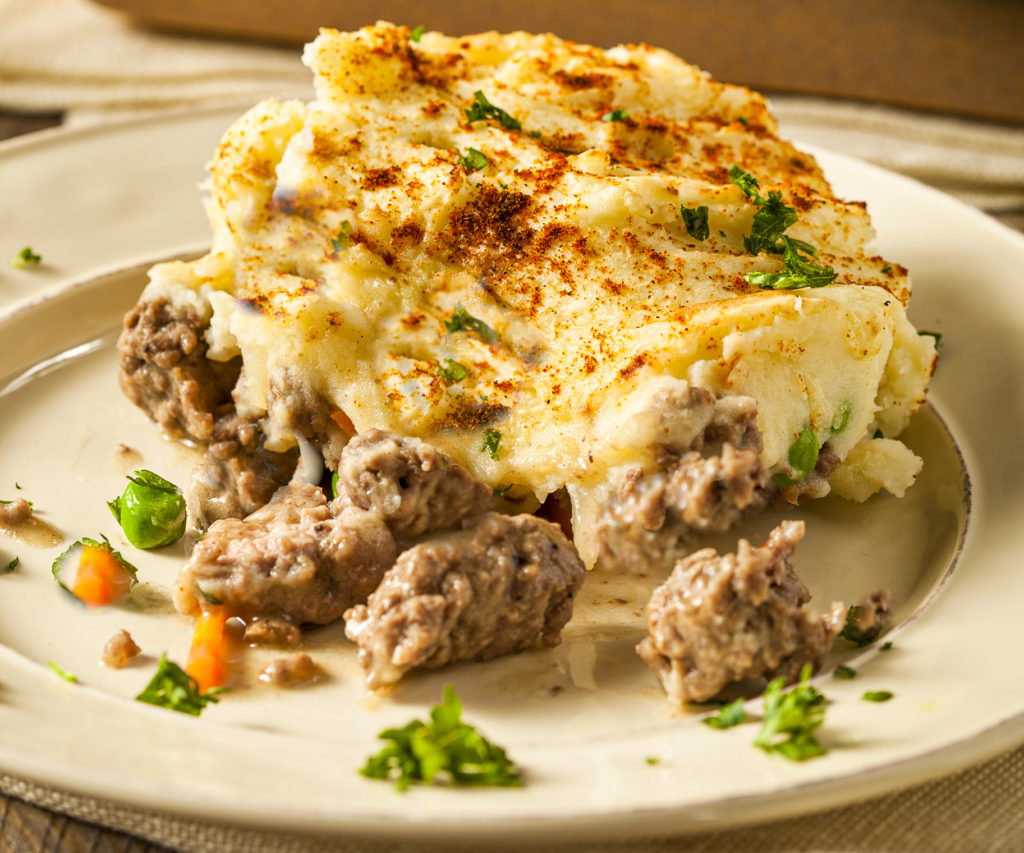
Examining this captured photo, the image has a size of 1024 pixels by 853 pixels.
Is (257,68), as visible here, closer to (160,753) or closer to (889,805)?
(160,753)

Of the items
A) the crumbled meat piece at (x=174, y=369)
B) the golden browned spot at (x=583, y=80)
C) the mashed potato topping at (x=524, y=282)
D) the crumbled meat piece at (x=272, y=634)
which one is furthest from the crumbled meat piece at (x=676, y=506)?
the golden browned spot at (x=583, y=80)

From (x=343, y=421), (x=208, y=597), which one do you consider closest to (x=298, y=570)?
(x=208, y=597)

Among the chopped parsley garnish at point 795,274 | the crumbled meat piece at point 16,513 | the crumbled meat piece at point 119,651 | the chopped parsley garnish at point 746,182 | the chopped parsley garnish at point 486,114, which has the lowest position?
the crumbled meat piece at point 16,513

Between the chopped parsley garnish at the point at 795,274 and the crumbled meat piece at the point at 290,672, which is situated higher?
the chopped parsley garnish at the point at 795,274

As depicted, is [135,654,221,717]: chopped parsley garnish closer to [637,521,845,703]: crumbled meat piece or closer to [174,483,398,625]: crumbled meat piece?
[174,483,398,625]: crumbled meat piece

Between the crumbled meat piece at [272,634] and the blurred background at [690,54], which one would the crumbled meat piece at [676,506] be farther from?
the blurred background at [690,54]

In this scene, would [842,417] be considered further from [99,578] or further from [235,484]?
[99,578]

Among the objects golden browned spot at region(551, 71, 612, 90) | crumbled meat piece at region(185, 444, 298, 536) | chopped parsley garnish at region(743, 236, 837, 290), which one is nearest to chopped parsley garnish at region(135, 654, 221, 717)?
crumbled meat piece at region(185, 444, 298, 536)

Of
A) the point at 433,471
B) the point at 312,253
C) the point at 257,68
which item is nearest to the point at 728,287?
the point at 433,471
